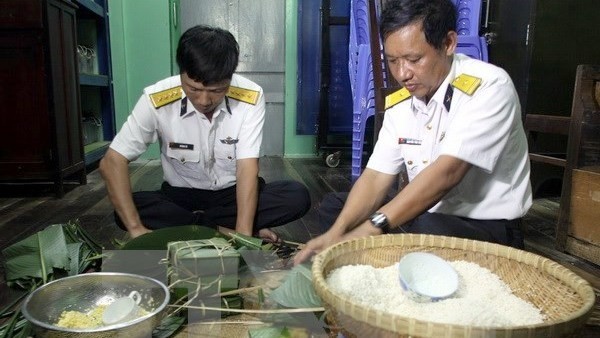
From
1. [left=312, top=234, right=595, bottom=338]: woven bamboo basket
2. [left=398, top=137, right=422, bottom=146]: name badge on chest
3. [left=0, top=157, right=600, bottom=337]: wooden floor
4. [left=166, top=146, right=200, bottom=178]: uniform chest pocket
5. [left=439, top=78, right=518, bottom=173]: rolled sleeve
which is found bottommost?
[left=0, top=157, right=600, bottom=337]: wooden floor

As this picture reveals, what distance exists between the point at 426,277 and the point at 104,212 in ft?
6.87

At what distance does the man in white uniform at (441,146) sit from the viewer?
1072mm

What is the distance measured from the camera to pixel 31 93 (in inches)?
105

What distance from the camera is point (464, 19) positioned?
107 inches

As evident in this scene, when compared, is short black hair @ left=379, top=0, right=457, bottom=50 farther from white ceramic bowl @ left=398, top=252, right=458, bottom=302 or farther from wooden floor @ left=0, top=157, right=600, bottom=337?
wooden floor @ left=0, top=157, right=600, bottom=337

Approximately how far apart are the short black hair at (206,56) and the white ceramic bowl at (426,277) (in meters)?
0.84

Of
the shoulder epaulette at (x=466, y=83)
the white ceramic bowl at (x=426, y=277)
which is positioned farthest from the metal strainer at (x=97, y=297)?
the shoulder epaulette at (x=466, y=83)

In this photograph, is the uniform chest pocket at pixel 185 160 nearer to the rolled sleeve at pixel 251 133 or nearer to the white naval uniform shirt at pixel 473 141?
the rolled sleeve at pixel 251 133

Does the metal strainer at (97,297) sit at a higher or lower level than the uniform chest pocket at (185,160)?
lower

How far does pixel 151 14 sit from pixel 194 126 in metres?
2.83

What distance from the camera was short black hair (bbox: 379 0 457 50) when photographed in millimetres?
1115

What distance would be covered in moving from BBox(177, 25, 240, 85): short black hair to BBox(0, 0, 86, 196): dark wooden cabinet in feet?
5.65

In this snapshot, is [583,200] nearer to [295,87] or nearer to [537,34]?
[537,34]

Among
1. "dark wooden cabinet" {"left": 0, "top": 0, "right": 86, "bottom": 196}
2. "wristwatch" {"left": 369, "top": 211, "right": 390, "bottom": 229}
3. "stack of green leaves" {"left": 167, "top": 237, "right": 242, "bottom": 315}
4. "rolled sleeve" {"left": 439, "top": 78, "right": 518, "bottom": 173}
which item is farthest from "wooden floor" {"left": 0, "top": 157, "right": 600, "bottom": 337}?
"stack of green leaves" {"left": 167, "top": 237, "right": 242, "bottom": 315}
